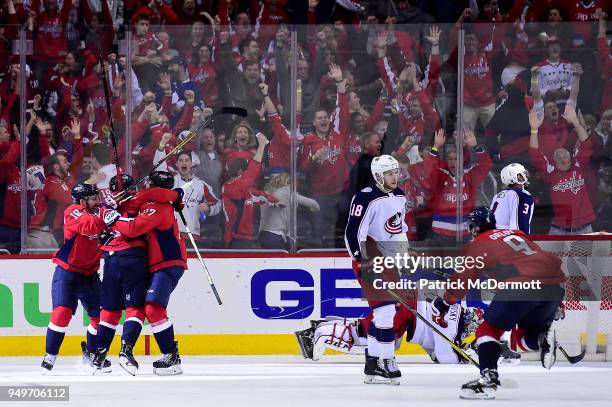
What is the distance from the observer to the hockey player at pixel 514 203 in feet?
29.2

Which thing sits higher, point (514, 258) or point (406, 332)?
point (514, 258)

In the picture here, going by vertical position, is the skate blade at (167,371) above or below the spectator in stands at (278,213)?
below

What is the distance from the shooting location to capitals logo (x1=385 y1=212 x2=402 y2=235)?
26.1 ft

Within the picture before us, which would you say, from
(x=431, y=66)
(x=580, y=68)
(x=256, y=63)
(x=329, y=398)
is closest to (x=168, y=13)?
(x=256, y=63)

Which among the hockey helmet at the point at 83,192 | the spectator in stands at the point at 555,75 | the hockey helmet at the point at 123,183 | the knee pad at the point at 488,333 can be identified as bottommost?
the knee pad at the point at 488,333

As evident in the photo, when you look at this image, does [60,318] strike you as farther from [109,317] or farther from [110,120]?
[110,120]

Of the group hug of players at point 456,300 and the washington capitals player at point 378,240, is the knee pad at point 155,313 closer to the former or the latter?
the group hug of players at point 456,300

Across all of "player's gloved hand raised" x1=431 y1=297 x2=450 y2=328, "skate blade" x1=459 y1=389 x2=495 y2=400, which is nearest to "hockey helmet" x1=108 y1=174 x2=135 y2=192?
"player's gloved hand raised" x1=431 y1=297 x2=450 y2=328

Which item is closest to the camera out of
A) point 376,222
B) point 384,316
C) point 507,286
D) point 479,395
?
point 479,395

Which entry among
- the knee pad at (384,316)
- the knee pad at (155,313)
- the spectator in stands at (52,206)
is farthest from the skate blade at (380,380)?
the spectator in stands at (52,206)

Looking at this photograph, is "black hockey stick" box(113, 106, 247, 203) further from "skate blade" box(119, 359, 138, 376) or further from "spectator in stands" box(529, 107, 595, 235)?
"spectator in stands" box(529, 107, 595, 235)

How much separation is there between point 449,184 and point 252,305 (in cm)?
160

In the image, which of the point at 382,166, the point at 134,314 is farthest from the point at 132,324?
the point at 382,166

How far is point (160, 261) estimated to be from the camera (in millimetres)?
8344
